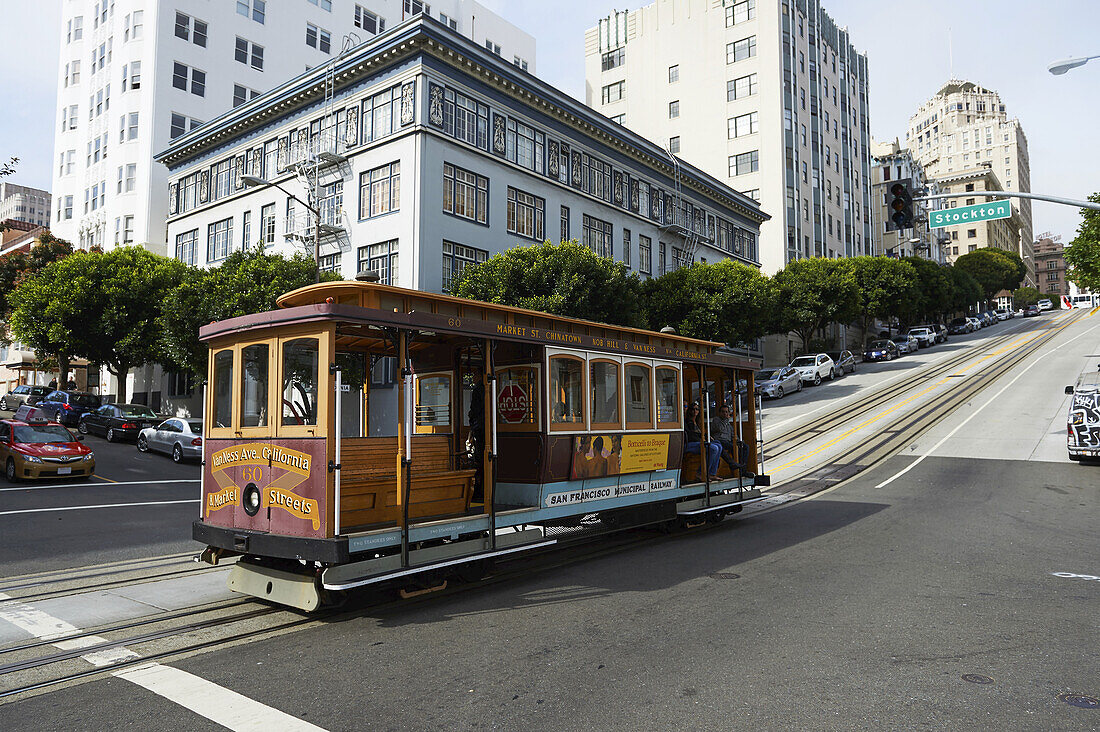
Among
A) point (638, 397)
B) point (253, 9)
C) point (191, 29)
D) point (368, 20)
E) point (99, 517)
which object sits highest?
point (368, 20)

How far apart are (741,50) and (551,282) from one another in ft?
142

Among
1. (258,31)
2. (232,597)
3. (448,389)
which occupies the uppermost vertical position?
(258,31)

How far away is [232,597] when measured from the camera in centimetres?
832

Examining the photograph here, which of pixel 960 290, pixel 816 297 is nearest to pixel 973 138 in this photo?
pixel 960 290

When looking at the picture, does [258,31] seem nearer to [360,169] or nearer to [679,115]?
[360,169]

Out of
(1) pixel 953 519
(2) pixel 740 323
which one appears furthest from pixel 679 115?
(1) pixel 953 519

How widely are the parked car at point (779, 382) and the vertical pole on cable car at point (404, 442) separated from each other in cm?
3173

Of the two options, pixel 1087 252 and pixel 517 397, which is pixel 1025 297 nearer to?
pixel 1087 252

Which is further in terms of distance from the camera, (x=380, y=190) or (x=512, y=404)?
(x=380, y=190)

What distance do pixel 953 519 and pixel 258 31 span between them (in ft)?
172

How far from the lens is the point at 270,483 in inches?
295

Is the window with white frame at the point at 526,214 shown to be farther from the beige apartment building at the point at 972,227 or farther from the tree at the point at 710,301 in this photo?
the beige apartment building at the point at 972,227

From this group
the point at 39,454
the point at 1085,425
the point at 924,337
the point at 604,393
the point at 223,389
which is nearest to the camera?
the point at 223,389

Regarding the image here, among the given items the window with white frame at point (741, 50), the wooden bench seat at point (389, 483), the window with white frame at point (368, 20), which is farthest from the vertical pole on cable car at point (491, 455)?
the window with white frame at point (741, 50)
